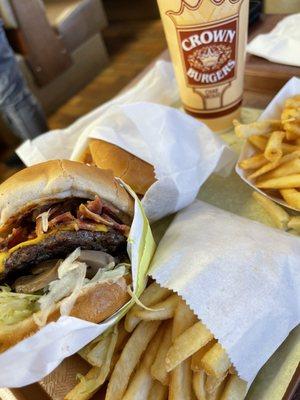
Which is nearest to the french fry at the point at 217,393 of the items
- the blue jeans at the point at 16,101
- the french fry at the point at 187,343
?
the french fry at the point at 187,343

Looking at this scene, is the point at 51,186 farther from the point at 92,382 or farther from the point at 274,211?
the point at 274,211

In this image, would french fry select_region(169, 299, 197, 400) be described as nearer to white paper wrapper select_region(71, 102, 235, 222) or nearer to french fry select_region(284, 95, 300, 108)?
white paper wrapper select_region(71, 102, 235, 222)

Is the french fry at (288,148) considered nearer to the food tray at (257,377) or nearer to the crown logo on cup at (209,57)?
the food tray at (257,377)

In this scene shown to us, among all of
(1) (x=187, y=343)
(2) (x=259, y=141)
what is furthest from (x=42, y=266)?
(2) (x=259, y=141)

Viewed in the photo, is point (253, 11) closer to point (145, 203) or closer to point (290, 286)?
point (145, 203)

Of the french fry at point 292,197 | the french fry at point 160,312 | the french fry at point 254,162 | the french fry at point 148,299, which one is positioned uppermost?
the french fry at point 254,162

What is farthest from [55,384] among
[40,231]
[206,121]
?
[206,121]

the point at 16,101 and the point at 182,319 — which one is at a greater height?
the point at 182,319
